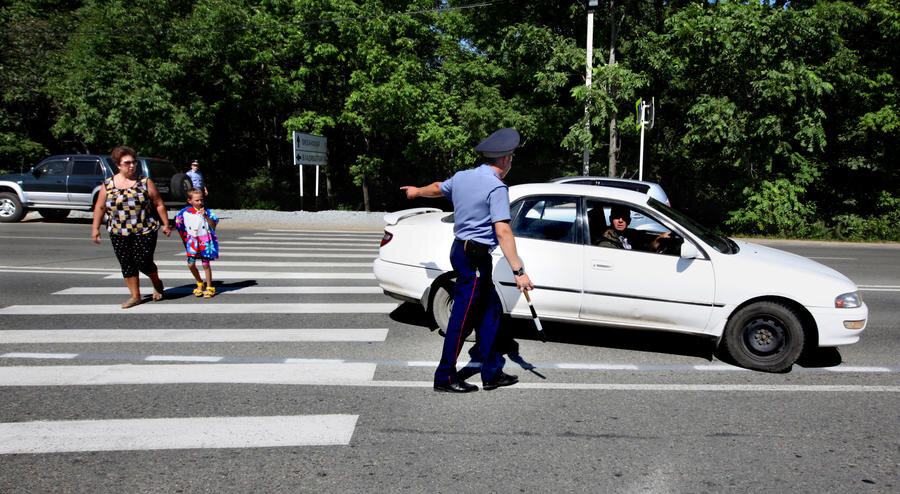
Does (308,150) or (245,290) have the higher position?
(308,150)

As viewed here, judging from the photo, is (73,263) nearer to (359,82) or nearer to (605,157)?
(359,82)

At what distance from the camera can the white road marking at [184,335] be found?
5855mm

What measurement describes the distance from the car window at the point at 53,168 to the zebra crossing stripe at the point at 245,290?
1233cm

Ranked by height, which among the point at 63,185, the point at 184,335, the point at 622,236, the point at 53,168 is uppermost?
the point at 53,168

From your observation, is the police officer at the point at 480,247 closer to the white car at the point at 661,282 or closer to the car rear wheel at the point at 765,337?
the white car at the point at 661,282

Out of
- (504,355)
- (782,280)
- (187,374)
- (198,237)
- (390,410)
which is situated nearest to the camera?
(390,410)

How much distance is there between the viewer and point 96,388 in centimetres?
453

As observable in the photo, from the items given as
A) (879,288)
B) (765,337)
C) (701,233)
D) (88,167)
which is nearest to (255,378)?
(701,233)

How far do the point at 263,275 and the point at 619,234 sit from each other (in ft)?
19.4

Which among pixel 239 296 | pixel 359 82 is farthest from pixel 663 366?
pixel 359 82

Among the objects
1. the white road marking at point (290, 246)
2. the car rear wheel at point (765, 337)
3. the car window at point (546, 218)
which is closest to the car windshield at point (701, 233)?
the car rear wheel at point (765, 337)

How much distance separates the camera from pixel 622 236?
19.5 feet

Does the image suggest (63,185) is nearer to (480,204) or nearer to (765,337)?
(480,204)

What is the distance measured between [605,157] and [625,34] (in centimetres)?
481
